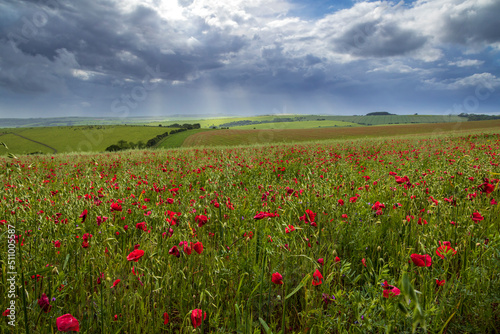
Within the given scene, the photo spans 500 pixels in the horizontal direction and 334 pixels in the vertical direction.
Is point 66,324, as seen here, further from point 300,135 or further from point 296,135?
point 300,135

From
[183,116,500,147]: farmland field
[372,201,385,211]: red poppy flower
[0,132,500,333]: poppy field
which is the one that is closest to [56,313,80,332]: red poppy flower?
[0,132,500,333]: poppy field

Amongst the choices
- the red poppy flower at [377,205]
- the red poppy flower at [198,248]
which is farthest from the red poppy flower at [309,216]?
the red poppy flower at [198,248]

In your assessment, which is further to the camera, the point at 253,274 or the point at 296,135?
the point at 296,135

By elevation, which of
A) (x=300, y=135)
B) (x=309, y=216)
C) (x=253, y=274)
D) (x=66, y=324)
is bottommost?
(x=253, y=274)

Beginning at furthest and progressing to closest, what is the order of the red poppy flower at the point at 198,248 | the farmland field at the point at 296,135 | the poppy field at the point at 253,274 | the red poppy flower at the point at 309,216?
the farmland field at the point at 296,135 → the red poppy flower at the point at 309,216 → the red poppy flower at the point at 198,248 → the poppy field at the point at 253,274

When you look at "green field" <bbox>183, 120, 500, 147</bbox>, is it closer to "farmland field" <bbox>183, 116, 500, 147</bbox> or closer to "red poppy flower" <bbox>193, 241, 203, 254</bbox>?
"farmland field" <bbox>183, 116, 500, 147</bbox>

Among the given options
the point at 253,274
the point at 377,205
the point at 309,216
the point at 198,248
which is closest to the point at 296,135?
the point at 377,205

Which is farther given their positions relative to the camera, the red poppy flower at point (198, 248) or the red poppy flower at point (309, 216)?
the red poppy flower at point (309, 216)

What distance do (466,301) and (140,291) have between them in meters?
2.51

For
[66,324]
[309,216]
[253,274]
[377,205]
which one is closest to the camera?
[66,324]

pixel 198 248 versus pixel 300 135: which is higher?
pixel 300 135

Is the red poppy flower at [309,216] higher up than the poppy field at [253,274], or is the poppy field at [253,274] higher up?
the red poppy flower at [309,216]

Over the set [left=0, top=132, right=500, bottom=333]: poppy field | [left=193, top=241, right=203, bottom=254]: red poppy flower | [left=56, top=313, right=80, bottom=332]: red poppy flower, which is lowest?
[left=0, top=132, right=500, bottom=333]: poppy field

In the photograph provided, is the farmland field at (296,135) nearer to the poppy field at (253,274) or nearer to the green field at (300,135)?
the green field at (300,135)
